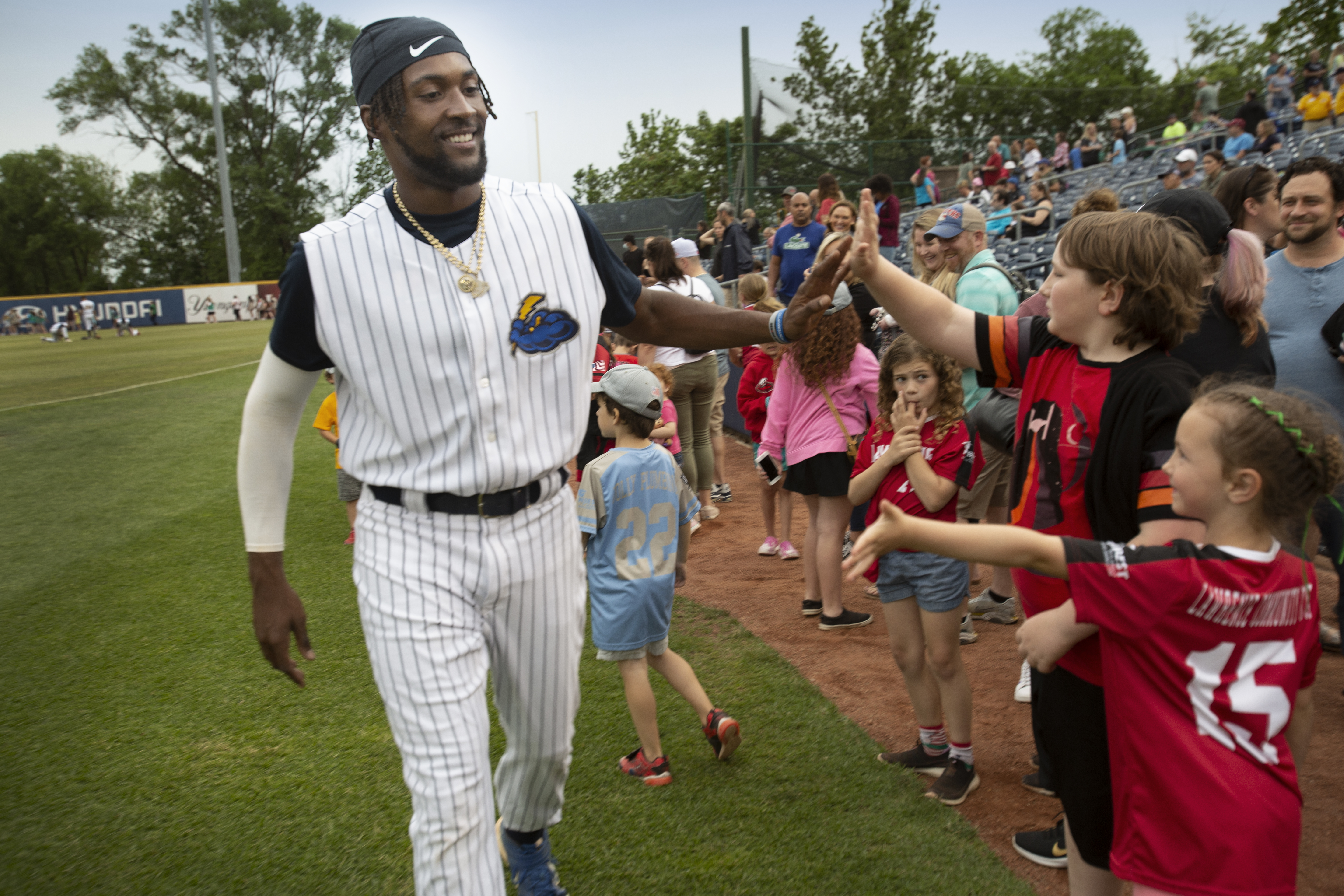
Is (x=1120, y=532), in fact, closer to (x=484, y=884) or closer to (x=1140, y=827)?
(x=1140, y=827)

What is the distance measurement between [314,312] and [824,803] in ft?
8.44

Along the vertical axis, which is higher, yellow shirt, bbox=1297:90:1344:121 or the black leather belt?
yellow shirt, bbox=1297:90:1344:121

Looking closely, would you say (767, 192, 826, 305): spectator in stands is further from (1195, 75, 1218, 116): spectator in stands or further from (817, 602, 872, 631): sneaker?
(1195, 75, 1218, 116): spectator in stands

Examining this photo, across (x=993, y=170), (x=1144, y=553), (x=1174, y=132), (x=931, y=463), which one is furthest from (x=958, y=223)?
(x=1174, y=132)

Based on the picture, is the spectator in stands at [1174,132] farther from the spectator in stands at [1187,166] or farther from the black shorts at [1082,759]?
the black shorts at [1082,759]

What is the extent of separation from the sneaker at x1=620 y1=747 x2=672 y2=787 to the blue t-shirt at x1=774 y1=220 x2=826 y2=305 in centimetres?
616

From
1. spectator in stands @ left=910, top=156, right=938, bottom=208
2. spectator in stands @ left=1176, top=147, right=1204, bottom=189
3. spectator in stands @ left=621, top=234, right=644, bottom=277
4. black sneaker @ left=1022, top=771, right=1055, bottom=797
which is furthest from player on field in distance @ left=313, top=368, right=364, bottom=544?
spectator in stands @ left=910, top=156, right=938, bottom=208

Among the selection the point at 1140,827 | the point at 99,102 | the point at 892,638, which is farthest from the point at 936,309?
the point at 99,102

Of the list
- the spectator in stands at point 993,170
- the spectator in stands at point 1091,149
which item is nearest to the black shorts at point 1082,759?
the spectator in stands at point 993,170

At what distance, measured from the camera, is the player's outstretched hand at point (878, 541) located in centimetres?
169

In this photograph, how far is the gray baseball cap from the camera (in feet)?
12.5

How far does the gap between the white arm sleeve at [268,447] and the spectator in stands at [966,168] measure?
22.6 m

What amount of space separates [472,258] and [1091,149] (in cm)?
2273

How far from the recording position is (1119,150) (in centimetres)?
2033
